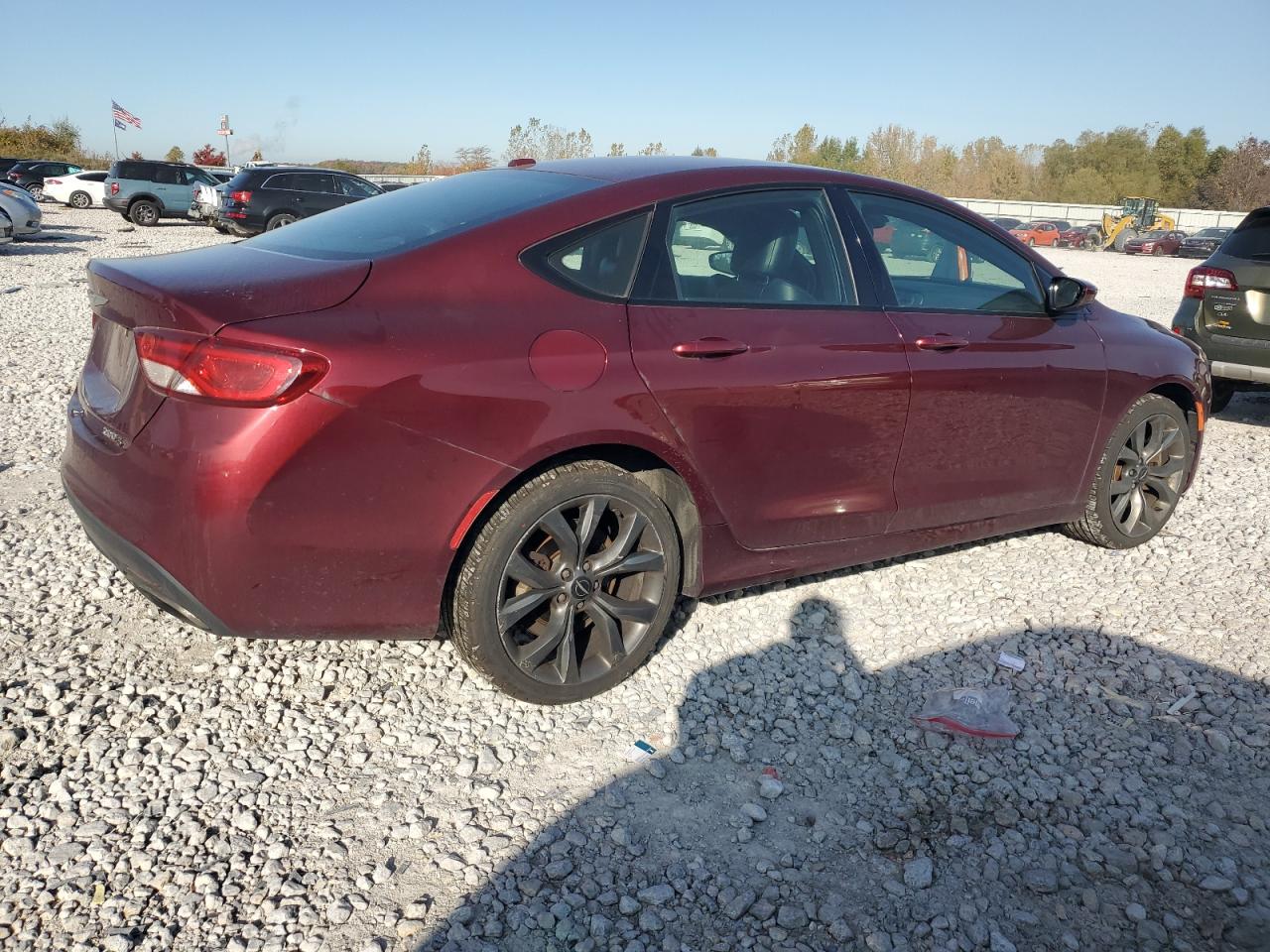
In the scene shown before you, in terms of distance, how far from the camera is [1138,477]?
4875 millimetres

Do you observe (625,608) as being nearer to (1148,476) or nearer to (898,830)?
(898,830)

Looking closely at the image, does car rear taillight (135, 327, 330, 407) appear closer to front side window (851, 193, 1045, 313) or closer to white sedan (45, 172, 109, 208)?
front side window (851, 193, 1045, 313)

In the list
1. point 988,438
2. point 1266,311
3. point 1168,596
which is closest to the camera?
point 988,438

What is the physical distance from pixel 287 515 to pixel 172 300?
2.26 feet

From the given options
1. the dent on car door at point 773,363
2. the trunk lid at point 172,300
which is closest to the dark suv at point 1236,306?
the dent on car door at point 773,363

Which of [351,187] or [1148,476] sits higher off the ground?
[1148,476]

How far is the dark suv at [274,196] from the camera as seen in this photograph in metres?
22.2

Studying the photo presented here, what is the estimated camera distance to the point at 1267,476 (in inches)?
253

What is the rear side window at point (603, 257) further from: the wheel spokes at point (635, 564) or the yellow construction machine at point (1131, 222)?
the yellow construction machine at point (1131, 222)

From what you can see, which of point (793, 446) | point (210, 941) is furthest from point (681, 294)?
point (210, 941)

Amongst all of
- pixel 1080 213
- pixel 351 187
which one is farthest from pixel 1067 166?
pixel 351 187

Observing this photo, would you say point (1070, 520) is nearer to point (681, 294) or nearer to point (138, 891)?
point (681, 294)

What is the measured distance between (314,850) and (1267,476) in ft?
20.8

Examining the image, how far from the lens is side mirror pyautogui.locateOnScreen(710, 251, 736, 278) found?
343cm
